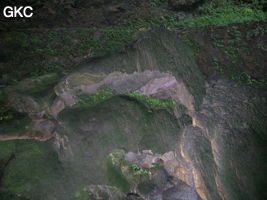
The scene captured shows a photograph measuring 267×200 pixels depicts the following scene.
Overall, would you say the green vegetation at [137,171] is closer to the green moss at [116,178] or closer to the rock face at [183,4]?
the green moss at [116,178]

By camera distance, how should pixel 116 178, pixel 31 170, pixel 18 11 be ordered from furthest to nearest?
pixel 18 11, pixel 116 178, pixel 31 170

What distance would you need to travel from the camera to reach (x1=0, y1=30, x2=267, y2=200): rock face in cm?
423

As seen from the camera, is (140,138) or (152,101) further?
(152,101)

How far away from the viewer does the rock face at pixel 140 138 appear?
423 cm

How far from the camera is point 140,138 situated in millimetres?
4695

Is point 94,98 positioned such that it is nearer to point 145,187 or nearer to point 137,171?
point 137,171

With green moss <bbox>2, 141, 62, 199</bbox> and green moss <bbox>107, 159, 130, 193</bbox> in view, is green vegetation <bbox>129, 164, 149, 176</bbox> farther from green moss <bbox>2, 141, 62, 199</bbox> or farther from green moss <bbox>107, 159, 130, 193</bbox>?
green moss <bbox>2, 141, 62, 199</bbox>

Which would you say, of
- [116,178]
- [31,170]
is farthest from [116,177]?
[31,170]

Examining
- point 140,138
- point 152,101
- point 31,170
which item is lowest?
point 31,170

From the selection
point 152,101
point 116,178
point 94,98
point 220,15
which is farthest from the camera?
point 220,15

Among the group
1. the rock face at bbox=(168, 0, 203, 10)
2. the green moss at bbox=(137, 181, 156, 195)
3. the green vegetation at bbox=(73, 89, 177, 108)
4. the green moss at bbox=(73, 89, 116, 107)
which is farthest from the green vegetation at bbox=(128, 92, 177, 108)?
the rock face at bbox=(168, 0, 203, 10)

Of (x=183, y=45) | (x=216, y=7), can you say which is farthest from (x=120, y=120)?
(x=216, y=7)

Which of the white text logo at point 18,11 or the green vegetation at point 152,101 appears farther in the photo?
the white text logo at point 18,11

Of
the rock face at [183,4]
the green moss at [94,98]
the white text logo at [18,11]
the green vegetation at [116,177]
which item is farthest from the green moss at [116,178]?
the rock face at [183,4]
